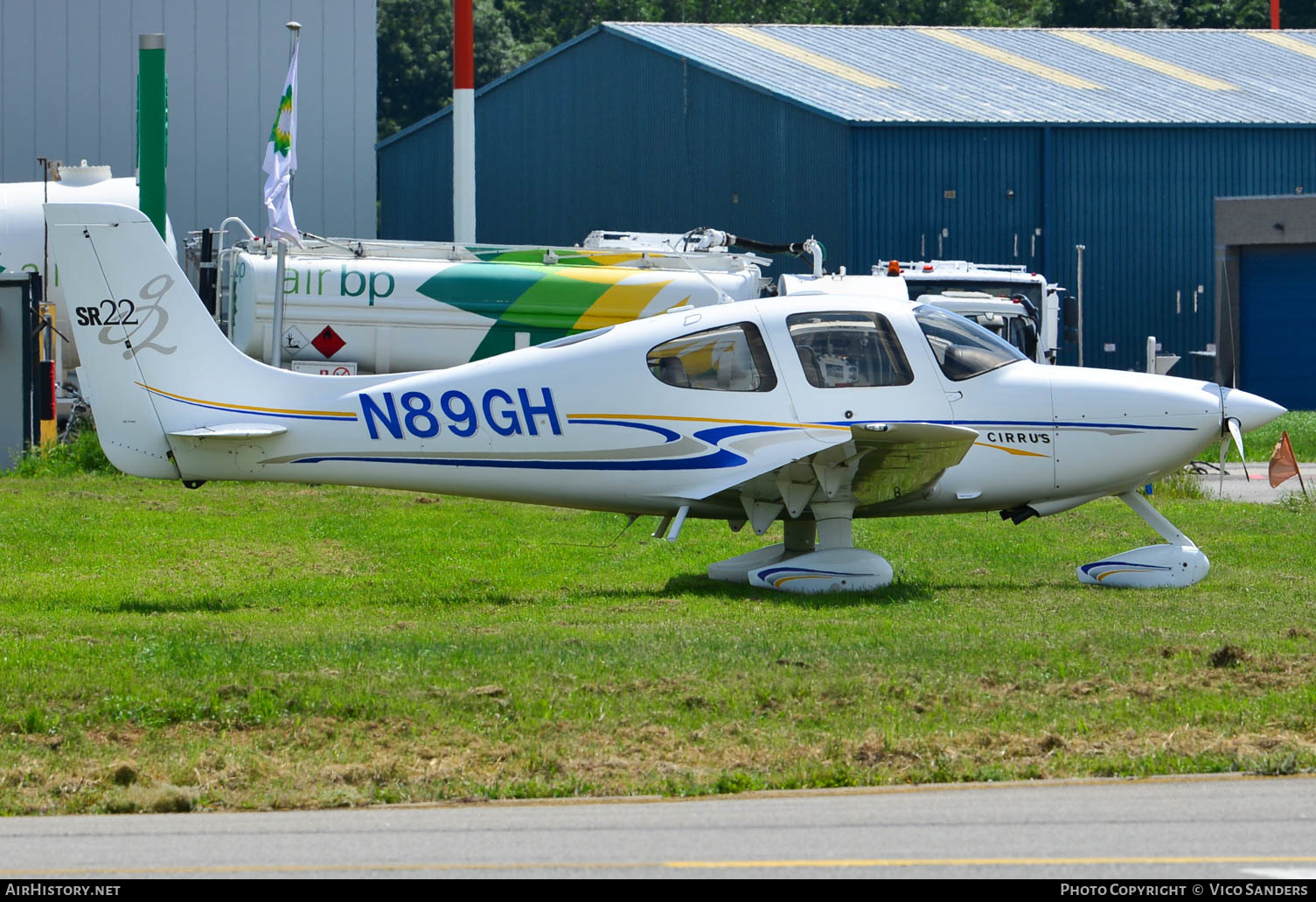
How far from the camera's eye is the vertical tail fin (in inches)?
451

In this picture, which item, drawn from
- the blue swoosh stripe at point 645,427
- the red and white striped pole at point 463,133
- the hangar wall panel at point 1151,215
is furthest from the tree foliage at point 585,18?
the blue swoosh stripe at point 645,427

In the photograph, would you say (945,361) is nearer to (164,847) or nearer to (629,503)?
(629,503)

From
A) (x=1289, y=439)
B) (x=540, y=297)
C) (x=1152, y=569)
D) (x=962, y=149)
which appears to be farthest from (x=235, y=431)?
(x=962, y=149)

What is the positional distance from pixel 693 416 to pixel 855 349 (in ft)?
4.38

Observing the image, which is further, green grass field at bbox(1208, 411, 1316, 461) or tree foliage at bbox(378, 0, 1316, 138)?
tree foliage at bbox(378, 0, 1316, 138)

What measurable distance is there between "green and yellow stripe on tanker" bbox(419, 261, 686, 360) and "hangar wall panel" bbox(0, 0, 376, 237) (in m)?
15.6

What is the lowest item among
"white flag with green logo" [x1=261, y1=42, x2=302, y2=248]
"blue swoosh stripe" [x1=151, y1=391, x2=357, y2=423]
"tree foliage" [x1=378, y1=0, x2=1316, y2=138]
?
"blue swoosh stripe" [x1=151, y1=391, x2=357, y2=423]

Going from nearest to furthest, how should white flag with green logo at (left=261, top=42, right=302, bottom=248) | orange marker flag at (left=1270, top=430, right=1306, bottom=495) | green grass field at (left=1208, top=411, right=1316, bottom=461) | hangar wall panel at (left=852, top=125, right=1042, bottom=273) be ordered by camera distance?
orange marker flag at (left=1270, top=430, right=1306, bottom=495)
white flag with green logo at (left=261, top=42, right=302, bottom=248)
green grass field at (left=1208, top=411, right=1316, bottom=461)
hangar wall panel at (left=852, top=125, right=1042, bottom=273)

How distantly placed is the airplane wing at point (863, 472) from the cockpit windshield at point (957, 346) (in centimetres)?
48

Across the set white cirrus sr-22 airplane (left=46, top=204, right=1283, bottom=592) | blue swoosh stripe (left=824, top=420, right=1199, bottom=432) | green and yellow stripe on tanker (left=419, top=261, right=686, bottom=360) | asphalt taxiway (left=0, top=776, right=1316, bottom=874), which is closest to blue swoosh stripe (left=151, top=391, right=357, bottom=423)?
white cirrus sr-22 airplane (left=46, top=204, right=1283, bottom=592)

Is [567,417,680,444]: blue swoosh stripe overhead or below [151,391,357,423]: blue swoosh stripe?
below

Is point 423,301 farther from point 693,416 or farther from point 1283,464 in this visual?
point 1283,464

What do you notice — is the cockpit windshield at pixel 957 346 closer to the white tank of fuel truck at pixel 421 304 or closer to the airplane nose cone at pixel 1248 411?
the airplane nose cone at pixel 1248 411

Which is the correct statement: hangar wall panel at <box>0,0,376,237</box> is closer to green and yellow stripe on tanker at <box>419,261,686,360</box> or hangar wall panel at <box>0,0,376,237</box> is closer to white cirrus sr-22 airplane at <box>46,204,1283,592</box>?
green and yellow stripe on tanker at <box>419,261,686,360</box>
